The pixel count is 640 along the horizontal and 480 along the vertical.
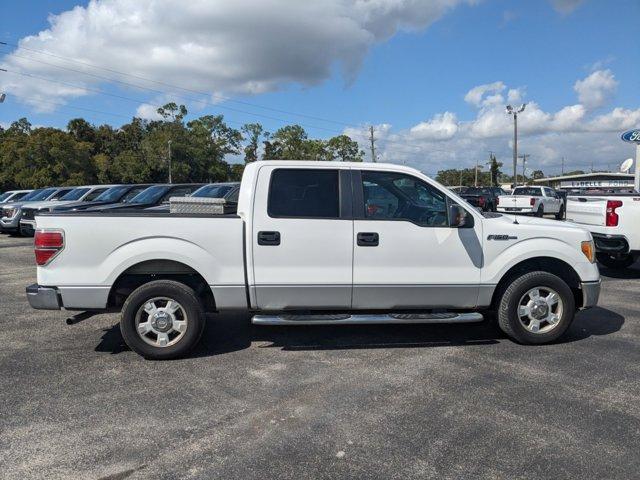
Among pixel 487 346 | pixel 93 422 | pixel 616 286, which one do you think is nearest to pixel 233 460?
pixel 93 422

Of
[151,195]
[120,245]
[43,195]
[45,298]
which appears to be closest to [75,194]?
[43,195]

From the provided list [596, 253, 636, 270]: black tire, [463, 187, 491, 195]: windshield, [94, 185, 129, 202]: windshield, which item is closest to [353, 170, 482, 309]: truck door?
[596, 253, 636, 270]: black tire

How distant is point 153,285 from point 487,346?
11.3ft

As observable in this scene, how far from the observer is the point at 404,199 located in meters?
5.26

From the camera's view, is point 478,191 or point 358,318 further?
point 478,191

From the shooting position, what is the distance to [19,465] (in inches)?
126

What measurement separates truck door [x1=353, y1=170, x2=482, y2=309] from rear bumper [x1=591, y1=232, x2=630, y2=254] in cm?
461

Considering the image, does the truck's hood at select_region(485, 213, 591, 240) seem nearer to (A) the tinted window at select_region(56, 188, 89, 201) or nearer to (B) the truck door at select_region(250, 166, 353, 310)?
(B) the truck door at select_region(250, 166, 353, 310)

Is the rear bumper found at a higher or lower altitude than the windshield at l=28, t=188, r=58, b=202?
lower

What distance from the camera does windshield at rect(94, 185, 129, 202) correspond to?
16.6 m

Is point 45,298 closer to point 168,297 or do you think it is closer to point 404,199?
point 168,297

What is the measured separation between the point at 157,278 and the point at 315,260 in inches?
62.8

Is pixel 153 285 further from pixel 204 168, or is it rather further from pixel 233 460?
pixel 204 168

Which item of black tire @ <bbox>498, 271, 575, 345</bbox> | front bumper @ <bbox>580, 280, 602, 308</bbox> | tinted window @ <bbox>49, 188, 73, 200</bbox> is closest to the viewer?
black tire @ <bbox>498, 271, 575, 345</bbox>
